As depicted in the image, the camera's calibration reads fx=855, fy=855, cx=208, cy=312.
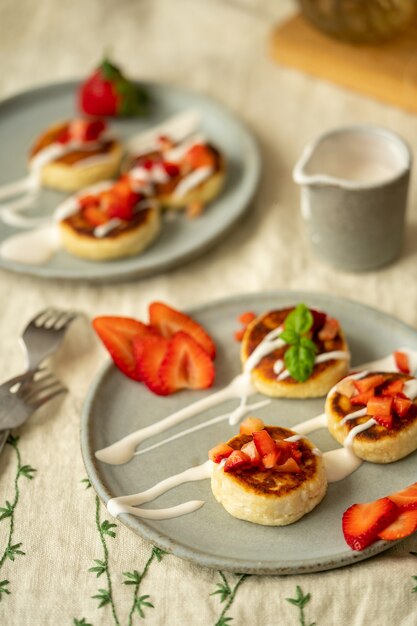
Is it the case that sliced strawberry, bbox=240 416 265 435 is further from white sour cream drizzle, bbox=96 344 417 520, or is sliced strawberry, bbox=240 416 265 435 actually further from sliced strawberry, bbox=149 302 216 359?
sliced strawberry, bbox=149 302 216 359

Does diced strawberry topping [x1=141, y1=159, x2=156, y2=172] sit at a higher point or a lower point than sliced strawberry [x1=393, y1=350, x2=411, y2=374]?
higher

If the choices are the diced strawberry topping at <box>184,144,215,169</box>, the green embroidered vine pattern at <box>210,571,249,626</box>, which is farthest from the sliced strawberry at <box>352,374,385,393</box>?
the diced strawberry topping at <box>184,144,215,169</box>

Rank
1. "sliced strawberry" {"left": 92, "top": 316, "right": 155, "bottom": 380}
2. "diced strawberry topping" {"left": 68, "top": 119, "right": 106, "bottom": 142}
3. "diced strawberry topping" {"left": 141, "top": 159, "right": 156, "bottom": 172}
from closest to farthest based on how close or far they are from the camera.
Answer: "sliced strawberry" {"left": 92, "top": 316, "right": 155, "bottom": 380}
"diced strawberry topping" {"left": 141, "top": 159, "right": 156, "bottom": 172}
"diced strawberry topping" {"left": 68, "top": 119, "right": 106, "bottom": 142}

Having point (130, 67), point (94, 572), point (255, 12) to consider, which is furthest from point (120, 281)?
point (255, 12)

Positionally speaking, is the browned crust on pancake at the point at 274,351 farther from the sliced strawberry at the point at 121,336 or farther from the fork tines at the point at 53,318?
the fork tines at the point at 53,318

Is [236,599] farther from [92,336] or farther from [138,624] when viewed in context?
[92,336]

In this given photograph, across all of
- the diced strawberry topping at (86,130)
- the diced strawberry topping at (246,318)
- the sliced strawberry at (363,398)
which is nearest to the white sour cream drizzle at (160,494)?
the sliced strawberry at (363,398)

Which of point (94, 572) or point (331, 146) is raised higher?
point (331, 146)
